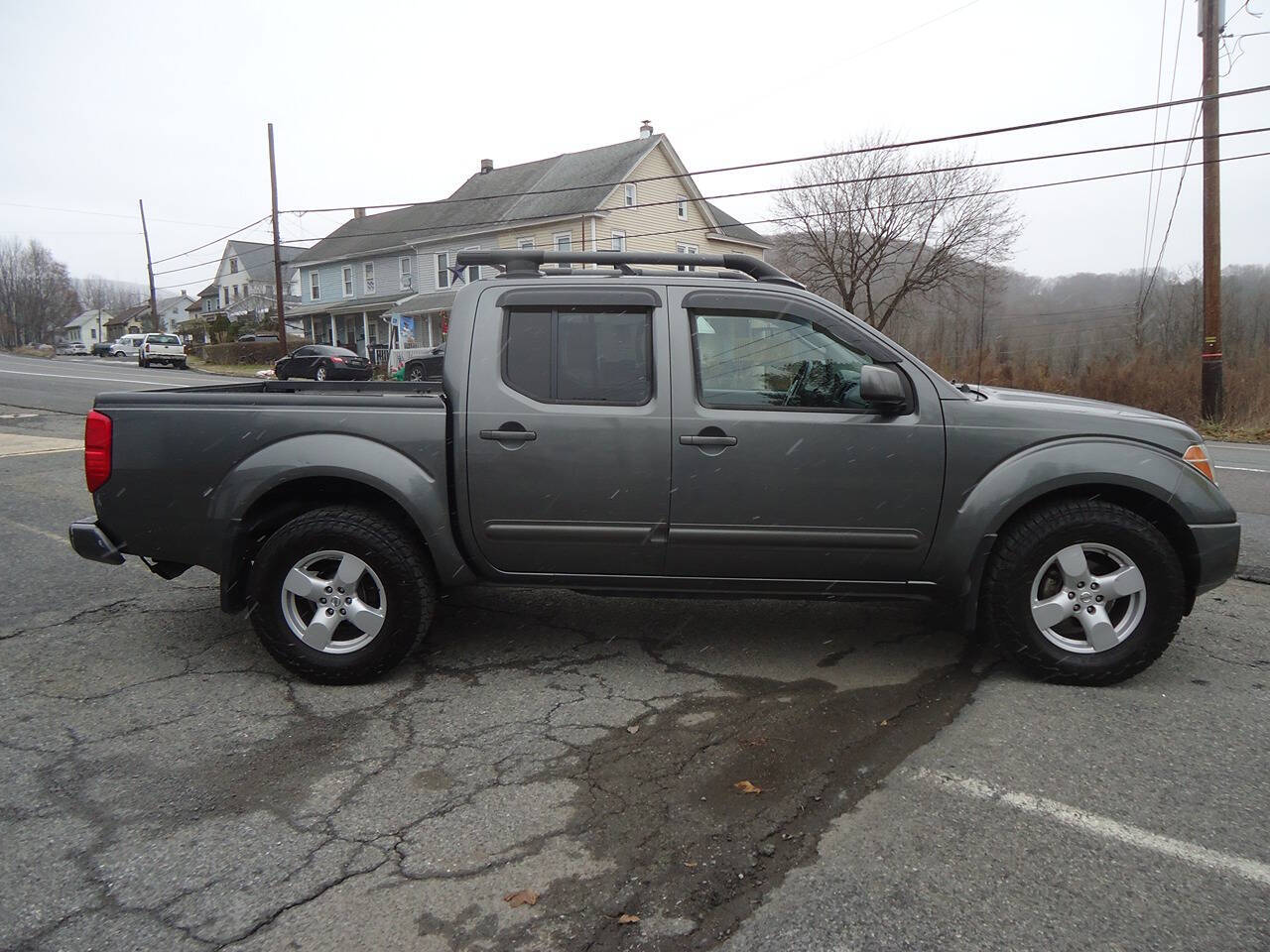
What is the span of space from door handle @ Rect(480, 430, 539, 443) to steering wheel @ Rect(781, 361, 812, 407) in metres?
1.17

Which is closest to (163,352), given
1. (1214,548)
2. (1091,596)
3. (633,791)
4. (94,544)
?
(94,544)

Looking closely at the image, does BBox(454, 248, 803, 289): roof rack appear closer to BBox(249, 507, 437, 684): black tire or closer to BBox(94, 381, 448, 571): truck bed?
BBox(94, 381, 448, 571): truck bed

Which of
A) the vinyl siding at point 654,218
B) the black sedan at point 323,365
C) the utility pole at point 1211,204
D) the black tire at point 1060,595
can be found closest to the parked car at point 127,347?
the black sedan at point 323,365

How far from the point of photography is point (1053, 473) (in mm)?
3748

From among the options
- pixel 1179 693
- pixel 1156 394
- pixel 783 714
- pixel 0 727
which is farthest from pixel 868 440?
pixel 1156 394

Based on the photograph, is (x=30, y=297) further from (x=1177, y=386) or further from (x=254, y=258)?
(x=1177, y=386)

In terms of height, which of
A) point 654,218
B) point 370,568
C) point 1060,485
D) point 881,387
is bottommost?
point 370,568

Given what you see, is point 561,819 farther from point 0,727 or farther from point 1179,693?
point 1179,693

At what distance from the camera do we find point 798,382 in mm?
3949

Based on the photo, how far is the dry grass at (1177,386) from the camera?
16.7m

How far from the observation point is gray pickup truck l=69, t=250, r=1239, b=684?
380cm

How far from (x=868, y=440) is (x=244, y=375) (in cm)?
3495

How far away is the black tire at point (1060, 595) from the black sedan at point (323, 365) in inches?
1034

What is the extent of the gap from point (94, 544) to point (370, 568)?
1.38 metres
